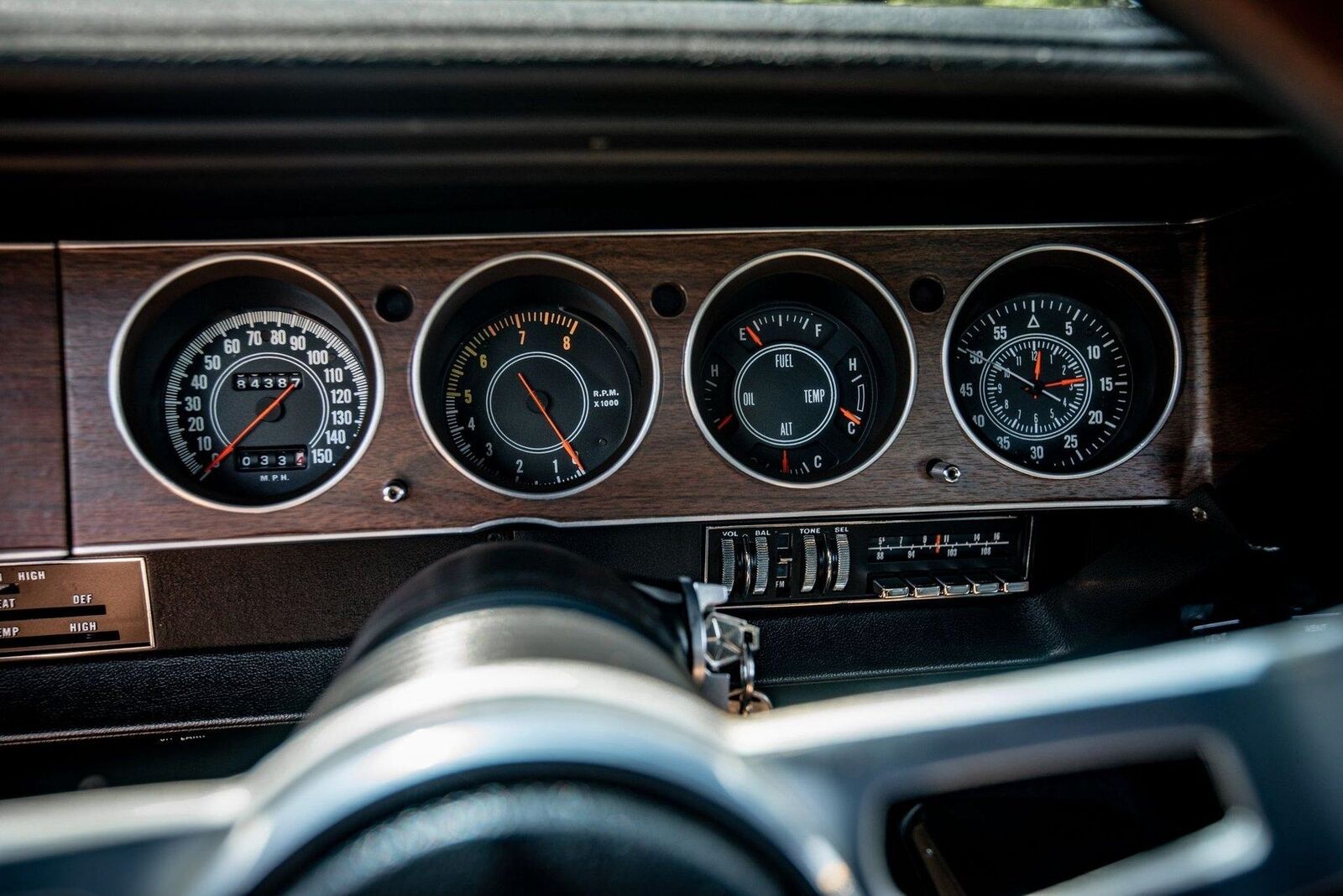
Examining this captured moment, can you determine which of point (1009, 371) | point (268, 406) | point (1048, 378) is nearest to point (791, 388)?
point (1009, 371)

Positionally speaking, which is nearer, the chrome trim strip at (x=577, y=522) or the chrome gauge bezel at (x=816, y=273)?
the chrome trim strip at (x=577, y=522)

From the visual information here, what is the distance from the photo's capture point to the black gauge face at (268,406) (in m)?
2.29

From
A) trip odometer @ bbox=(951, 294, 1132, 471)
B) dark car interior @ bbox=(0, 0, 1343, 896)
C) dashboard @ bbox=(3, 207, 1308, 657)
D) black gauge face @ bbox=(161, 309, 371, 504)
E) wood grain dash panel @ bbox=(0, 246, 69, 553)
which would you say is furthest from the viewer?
trip odometer @ bbox=(951, 294, 1132, 471)

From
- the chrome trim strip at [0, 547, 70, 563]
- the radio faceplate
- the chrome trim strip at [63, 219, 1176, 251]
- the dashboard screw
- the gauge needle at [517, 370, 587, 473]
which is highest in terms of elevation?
the chrome trim strip at [63, 219, 1176, 251]

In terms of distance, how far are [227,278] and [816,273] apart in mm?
1387

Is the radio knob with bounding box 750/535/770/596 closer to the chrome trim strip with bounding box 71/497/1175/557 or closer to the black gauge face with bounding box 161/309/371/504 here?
the chrome trim strip with bounding box 71/497/1175/557

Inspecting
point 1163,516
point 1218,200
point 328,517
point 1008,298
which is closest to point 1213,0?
point 1218,200

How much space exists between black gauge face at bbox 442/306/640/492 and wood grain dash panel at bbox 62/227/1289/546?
0.53ft

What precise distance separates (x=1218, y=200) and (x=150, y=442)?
8.11 feet

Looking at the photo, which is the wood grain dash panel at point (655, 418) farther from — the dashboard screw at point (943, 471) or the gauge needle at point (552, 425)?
the gauge needle at point (552, 425)

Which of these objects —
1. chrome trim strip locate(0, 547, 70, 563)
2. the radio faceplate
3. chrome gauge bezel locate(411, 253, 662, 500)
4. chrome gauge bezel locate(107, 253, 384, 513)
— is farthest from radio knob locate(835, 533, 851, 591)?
chrome trim strip locate(0, 547, 70, 563)

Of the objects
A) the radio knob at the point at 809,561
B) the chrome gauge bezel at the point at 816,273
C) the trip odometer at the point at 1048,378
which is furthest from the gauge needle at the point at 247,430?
the trip odometer at the point at 1048,378

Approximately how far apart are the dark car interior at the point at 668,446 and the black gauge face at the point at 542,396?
0.01 m

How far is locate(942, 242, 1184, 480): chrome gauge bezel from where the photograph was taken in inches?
93.9
